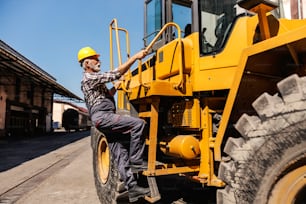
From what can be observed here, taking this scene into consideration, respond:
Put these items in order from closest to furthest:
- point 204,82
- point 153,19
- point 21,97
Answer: point 204,82
point 153,19
point 21,97

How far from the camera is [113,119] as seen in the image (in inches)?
150

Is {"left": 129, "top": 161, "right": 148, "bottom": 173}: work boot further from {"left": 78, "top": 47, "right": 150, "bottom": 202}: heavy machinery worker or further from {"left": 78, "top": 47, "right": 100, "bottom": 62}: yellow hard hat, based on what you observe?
{"left": 78, "top": 47, "right": 100, "bottom": 62}: yellow hard hat

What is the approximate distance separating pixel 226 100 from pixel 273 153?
44.8 inches

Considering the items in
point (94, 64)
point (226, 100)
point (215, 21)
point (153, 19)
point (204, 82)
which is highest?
point (153, 19)

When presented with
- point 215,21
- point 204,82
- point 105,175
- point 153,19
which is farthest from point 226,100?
point 105,175

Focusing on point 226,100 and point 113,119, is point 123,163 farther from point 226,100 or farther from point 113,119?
point 226,100

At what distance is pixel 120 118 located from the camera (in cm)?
382

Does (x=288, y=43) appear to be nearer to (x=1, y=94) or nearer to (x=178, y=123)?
(x=178, y=123)

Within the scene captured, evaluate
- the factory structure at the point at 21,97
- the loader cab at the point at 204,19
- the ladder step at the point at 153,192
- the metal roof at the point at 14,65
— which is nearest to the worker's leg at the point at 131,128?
the ladder step at the point at 153,192

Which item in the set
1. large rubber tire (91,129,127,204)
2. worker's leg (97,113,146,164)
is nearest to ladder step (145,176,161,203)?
worker's leg (97,113,146,164)

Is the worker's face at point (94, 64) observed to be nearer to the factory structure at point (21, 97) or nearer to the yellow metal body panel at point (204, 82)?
the yellow metal body panel at point (204, 82)

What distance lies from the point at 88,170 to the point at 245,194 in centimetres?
727

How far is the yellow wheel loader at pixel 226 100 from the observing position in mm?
2211

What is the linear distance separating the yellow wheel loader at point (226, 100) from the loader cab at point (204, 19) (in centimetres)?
1
